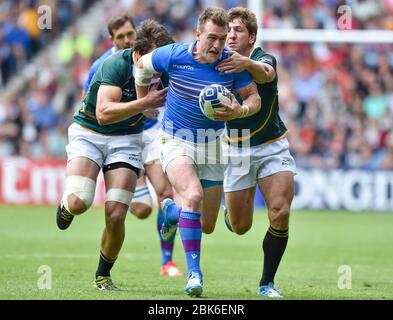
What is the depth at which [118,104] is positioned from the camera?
29.5 ft

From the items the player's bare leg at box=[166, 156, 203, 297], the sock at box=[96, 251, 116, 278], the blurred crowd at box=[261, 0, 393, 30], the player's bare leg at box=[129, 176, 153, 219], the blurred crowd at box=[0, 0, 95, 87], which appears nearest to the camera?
the player's bare leg at box=[166, 156, 203, 297]

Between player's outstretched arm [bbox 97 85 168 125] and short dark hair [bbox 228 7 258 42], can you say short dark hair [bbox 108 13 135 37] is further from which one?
short dark hair [bbox 228 7 258 42]

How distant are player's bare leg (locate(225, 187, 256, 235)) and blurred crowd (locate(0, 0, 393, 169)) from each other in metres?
11.2

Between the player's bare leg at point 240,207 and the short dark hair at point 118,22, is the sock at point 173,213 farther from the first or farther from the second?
the short dark hair at point 118,22

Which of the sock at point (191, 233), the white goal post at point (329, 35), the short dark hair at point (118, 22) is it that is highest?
the white goal post at point (329, 35)

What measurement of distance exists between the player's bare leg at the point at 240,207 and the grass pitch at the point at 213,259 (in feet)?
2.07

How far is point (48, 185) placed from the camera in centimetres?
2111

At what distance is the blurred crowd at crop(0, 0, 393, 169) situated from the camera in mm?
21656

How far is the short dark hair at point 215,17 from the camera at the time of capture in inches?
336

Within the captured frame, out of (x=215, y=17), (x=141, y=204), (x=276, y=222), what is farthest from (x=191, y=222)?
(x=141, y=204)

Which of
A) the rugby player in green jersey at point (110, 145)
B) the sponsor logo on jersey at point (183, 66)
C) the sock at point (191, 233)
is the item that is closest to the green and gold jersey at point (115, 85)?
the rugby player in green jersey at point (110, 145)

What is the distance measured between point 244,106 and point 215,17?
80 cm

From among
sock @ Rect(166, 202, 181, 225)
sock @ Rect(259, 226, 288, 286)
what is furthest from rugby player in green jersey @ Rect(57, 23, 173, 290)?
sock @ Rect(259, 226, 288, 286)

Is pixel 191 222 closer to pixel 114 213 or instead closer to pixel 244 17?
pixel 114 213
